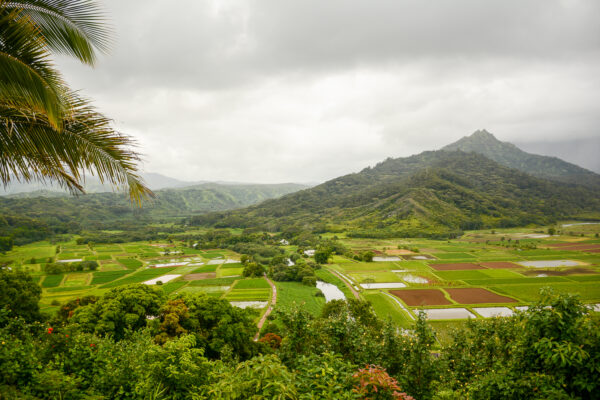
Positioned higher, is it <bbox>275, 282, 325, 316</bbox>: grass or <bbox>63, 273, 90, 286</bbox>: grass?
<bbox>63, 273, 90, 286</bbox>: grass

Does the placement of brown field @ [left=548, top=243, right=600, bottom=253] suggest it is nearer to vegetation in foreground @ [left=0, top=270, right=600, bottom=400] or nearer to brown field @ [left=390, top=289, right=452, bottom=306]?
brown field @ [left=390, top=289, right=452, bottom=306]

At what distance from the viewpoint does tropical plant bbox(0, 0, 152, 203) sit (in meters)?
5.18

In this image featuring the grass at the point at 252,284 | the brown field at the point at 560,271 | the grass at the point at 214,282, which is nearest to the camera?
the grass at the point at 252,284

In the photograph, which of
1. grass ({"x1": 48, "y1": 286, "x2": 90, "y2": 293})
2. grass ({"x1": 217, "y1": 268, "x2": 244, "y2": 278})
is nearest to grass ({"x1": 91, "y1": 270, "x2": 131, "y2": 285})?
grass ({"x1": 48, "y1": 286, "x2": 90, "y2": 293})

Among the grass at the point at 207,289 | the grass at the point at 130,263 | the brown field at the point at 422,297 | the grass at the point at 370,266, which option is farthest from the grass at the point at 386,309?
the grass at the point at 130,263

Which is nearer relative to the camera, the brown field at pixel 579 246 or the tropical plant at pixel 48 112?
the tropical plant at pixel 48 112

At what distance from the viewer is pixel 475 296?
152 ft

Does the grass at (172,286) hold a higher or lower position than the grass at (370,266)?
lower

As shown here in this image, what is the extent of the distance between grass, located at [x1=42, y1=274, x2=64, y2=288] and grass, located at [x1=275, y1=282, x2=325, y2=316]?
45.9m

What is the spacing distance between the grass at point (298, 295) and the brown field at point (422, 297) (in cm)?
1443

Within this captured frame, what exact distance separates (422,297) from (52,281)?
246ft

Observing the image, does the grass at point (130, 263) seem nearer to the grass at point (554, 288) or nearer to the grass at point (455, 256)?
the grass at point (554, 288)

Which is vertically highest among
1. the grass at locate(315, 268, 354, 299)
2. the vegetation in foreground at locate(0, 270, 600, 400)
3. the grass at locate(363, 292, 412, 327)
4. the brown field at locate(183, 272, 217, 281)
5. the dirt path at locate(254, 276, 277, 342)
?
the vegetation in foreground at locate(0, 270, 600, 400)

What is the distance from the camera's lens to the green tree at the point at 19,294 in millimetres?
25078
